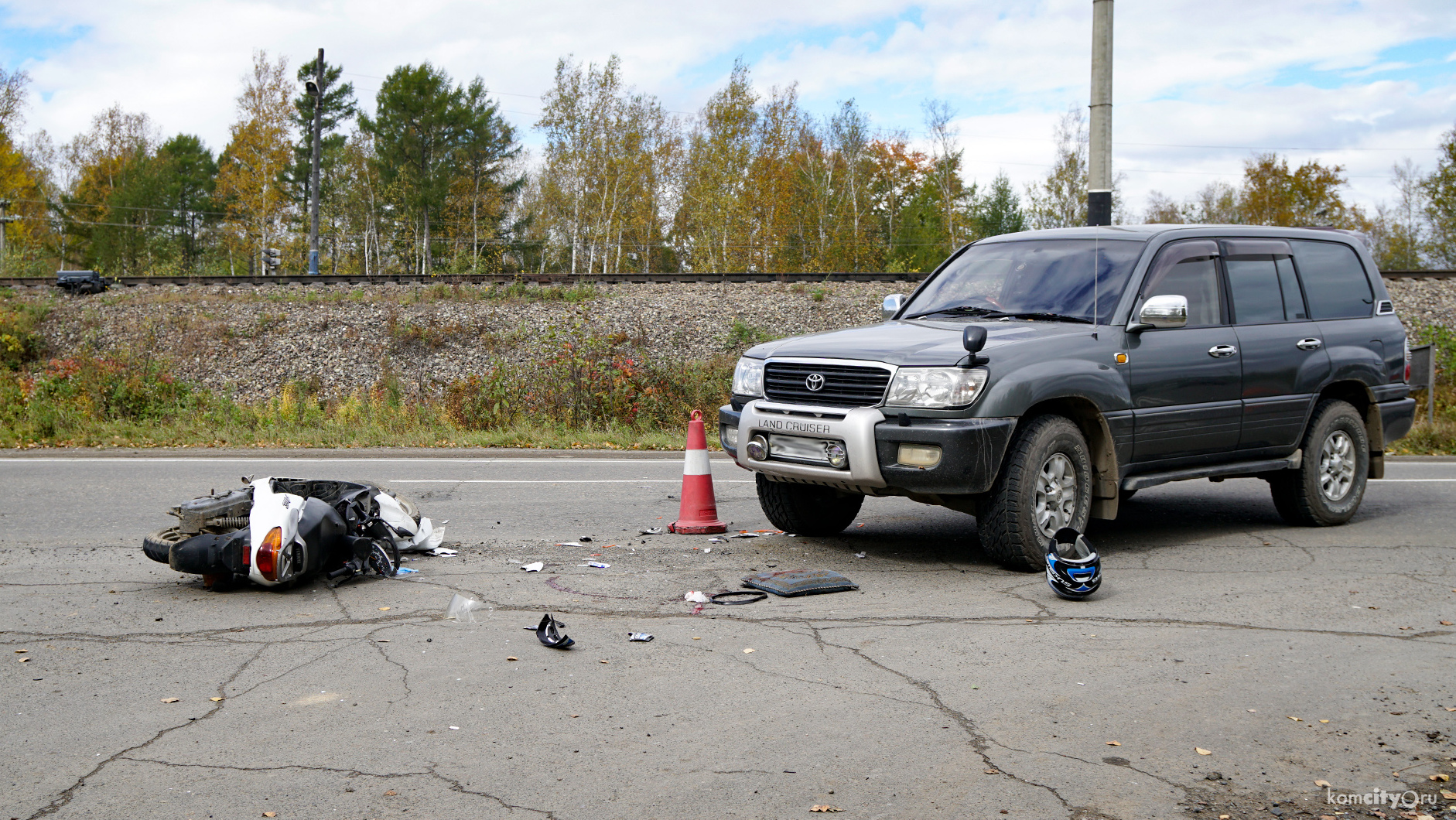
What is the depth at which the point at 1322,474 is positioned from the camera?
8.34 m

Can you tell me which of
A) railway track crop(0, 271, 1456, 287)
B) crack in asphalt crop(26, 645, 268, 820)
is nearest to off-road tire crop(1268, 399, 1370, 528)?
crack in asphalt crop(26, 645, 268, 820)

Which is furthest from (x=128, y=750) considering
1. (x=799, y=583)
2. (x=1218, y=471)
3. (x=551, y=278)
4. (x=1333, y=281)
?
(x=551, y=278)

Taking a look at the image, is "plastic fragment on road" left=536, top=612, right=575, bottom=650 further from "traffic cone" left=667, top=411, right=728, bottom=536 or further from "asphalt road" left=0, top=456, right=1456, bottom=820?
"traffic cone" left=667, top=411, right=728, bottom=536

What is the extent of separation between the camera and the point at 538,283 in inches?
1065

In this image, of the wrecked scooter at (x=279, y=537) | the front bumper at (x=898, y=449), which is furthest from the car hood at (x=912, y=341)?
the wrecked scooter at (x=279, y=537)

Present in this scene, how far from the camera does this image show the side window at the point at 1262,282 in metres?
7.79

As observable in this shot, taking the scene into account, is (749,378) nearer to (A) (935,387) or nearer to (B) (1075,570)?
(A) (935,387)

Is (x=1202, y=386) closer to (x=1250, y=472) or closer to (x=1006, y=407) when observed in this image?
(x=1250, y=472)

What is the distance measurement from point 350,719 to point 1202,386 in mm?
5655

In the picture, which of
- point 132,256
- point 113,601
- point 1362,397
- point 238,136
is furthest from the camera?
point 132,256

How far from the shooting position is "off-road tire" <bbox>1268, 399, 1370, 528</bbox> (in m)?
8.16

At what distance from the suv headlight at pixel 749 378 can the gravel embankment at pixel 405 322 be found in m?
14.0

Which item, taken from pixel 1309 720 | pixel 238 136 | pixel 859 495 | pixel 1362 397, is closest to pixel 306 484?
pixel 859 495

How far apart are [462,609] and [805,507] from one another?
2.82 m
